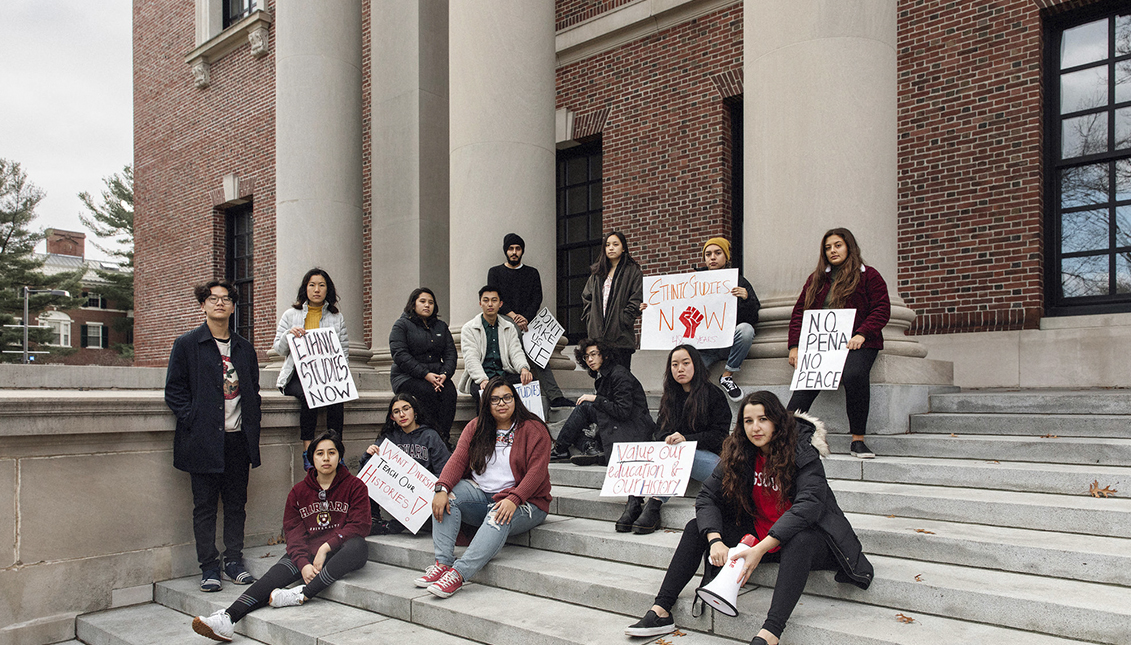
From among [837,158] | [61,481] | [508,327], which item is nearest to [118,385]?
[61,481]

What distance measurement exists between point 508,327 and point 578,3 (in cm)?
812

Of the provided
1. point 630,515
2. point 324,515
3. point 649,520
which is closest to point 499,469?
point 630,515

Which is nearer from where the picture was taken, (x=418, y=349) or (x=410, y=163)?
(x=418, y=349)

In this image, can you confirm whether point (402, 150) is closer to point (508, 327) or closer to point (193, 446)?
point (508, 327)

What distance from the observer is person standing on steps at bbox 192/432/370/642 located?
5.64 metres

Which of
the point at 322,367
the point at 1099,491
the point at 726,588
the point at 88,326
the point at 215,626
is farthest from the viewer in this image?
the point at 88,326

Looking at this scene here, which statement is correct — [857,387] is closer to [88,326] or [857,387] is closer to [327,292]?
[327,292]

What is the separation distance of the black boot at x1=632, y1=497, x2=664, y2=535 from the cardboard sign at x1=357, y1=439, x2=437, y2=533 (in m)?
1.73

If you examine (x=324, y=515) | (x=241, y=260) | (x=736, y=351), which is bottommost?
(x=324, y=515)

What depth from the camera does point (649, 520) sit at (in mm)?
5652

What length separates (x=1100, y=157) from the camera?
9.38m

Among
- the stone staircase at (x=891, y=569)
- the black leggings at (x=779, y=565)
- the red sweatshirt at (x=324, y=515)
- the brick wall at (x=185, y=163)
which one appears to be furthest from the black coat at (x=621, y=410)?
the brick wall at (x=185, y=163)

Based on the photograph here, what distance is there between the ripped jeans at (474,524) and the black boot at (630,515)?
0.59 metres

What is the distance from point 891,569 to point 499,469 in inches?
111
